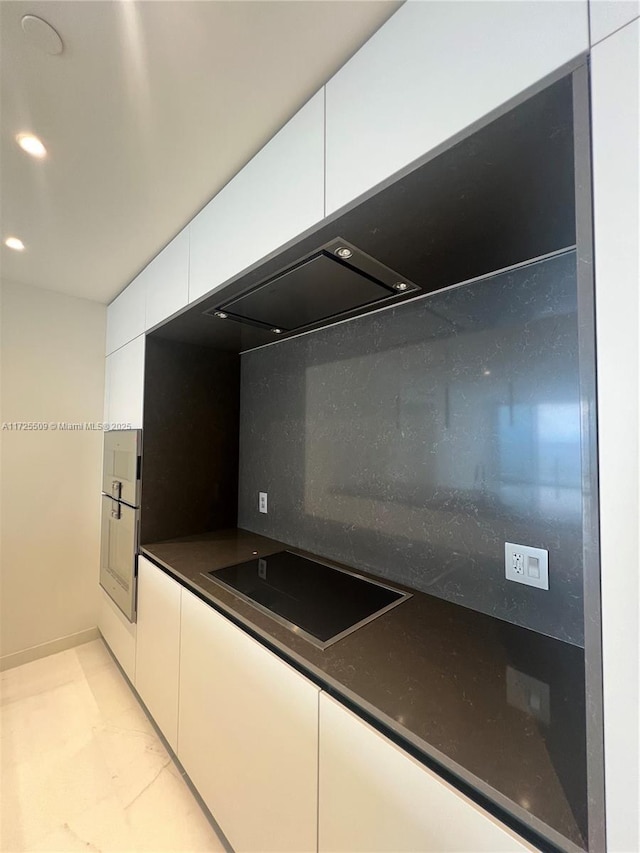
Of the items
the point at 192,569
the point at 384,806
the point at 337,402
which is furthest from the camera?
the point at 337,402

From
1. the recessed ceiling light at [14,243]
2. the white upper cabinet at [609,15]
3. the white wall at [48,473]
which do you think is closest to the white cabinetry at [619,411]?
the white upper cabinet at [609,15]

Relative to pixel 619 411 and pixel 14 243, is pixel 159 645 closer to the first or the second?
pixel 619 411

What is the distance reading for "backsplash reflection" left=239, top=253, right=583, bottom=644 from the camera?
1.07 meters

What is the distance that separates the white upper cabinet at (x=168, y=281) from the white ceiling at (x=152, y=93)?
13 centimetres

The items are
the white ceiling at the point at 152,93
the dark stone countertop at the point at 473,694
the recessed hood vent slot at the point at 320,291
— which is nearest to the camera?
the dark stone countertop at the point at 473,694

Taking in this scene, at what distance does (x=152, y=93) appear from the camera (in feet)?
3.44

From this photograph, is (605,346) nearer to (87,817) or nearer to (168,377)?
(168,377)

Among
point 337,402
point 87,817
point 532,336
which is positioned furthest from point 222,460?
point 532,336

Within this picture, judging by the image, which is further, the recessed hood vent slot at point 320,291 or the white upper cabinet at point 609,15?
the recessed hood vent slot at point 320,291

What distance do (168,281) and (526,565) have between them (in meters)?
1.90

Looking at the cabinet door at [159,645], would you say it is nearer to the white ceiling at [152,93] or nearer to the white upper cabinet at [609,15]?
the white ceiling at [152,93]

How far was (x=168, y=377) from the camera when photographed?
2082mm

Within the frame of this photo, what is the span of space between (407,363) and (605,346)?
0.95 m

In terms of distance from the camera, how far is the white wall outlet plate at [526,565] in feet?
3.54
